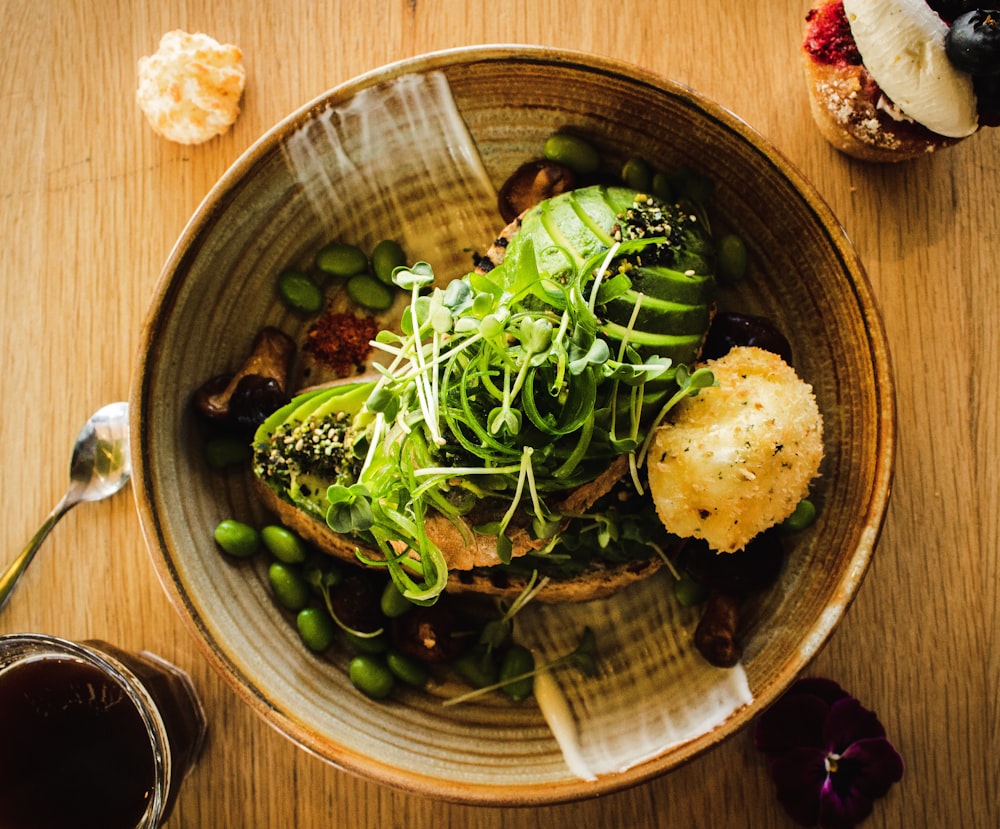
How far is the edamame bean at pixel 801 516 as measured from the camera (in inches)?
74.6

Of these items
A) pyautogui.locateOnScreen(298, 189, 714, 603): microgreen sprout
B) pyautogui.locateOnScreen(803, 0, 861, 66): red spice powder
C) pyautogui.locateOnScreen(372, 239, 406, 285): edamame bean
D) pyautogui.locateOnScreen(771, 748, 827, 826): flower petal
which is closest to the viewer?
pyautogui.locateOnScreen(298, 189, 714, 603): microgreen sprout

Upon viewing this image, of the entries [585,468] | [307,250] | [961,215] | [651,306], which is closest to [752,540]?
[585,468]

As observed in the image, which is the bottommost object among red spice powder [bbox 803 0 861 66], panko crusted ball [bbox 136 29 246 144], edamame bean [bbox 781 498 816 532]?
edamame bean [bbox 781 498 816 532]

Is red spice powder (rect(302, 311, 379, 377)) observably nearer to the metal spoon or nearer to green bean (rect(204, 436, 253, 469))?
green bean (rect(204, 436, 253, 469))

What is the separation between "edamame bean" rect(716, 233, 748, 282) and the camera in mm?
1953

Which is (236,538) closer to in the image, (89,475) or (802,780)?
(89,475)

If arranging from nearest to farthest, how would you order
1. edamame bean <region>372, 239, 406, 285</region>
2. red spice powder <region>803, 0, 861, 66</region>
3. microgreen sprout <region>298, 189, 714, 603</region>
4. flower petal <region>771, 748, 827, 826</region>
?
microgreen sprout <region>298, 189, 714, 603</region> → red spice powder <region>803, 0, 861, 66</region> → flower petal <region>771, 748, 827, 826</region> → edamame bean <region>372, 239, 406, 285</region>

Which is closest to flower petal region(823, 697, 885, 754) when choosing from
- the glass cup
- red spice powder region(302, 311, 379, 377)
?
red spice powder region(302, 311, 379, 377)

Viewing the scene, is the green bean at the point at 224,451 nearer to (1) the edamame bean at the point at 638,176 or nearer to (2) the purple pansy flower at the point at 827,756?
(1) the edamame bean at the point at 638,176

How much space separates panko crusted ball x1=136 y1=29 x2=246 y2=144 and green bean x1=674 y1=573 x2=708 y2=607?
1.61 metres

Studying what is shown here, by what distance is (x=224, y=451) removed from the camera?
2025 mm

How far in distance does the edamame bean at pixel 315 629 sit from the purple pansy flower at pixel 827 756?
Answer: 3.47ft

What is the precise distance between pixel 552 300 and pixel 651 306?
0.25 m

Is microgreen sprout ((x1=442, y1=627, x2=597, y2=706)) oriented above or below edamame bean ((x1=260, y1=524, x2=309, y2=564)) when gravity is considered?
below
